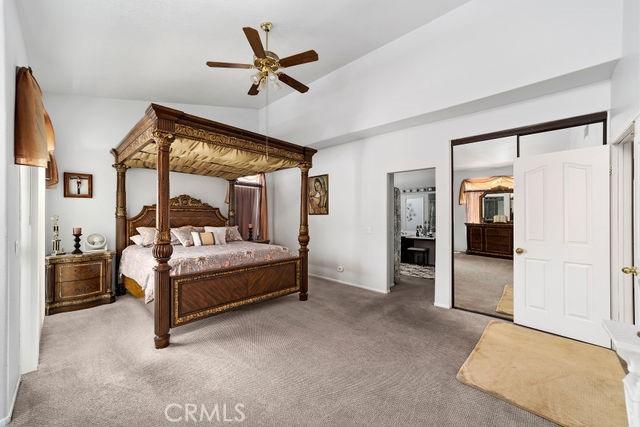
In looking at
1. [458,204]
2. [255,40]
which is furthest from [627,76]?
[255,40]

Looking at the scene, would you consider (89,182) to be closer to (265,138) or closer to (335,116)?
(265,138)

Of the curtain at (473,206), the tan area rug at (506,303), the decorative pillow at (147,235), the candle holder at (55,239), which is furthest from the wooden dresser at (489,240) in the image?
the candle holder at (55,239)

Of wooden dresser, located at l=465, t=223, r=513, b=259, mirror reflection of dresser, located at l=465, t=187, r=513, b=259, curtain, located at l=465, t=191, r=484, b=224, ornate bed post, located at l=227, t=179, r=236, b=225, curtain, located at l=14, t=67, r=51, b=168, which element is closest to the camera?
curtain, located at l=14, t=67, r=51, b=168

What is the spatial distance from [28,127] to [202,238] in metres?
3.09

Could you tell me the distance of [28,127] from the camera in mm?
2008

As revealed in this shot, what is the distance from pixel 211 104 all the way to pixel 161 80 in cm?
146

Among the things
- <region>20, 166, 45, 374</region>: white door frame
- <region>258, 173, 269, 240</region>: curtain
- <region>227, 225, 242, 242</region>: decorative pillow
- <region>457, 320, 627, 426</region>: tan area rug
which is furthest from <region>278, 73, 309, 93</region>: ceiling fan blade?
<region>258, 173, 269, 240</region>: curtain

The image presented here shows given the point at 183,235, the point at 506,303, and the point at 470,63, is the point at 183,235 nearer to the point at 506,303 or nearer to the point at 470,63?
the point at 470,63

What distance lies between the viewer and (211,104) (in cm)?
568

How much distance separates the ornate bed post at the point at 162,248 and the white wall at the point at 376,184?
3279mm

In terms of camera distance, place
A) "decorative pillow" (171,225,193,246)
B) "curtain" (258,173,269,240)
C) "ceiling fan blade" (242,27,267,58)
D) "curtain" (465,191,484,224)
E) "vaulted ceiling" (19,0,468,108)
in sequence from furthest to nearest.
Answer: "curtain" (258,173,269,240) < "curtain" (465,191,484,224) < "decorative pillow" (171,225,193,246) < "vaulted ceiling" (19,0,468,108) < "ceiling fan blade" (242,27,267,58)

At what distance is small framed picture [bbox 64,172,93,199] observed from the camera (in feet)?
14.2

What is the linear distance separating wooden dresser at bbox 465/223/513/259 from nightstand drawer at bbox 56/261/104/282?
6.10 m
